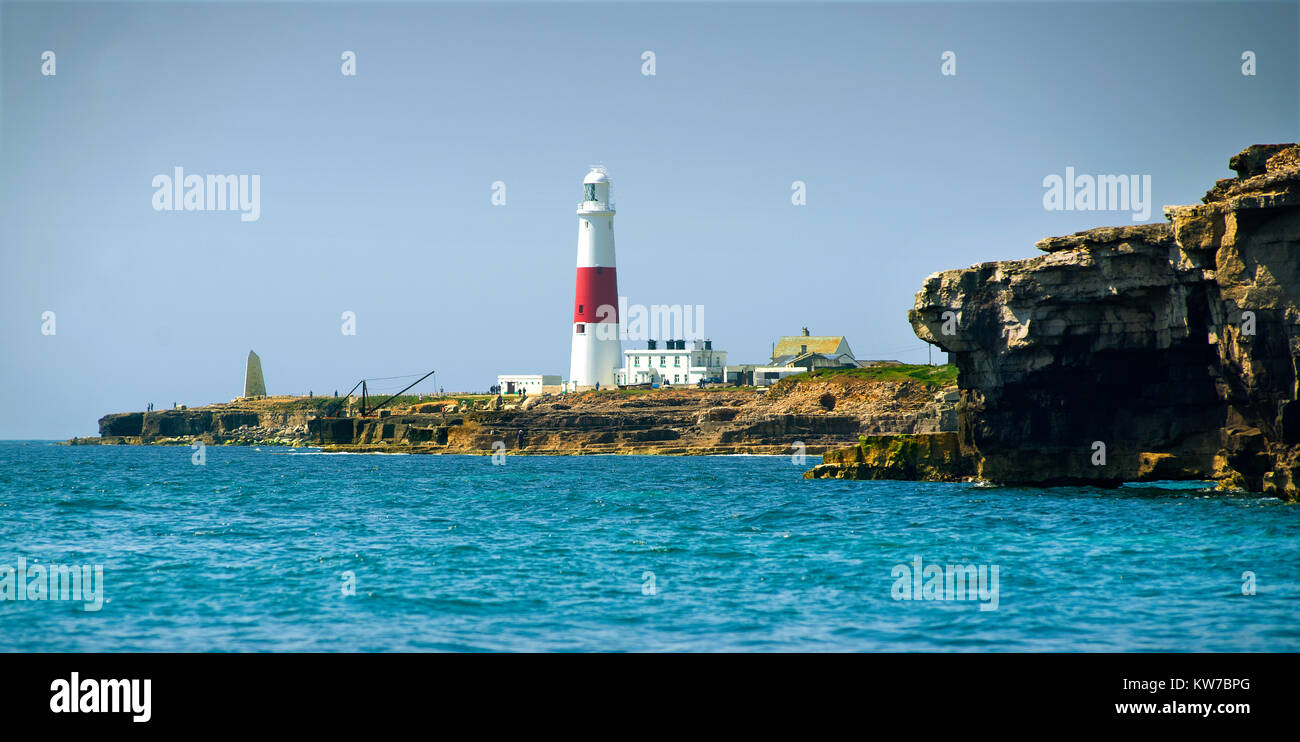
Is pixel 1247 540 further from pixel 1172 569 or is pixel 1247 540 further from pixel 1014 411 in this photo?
pixel 1014 411

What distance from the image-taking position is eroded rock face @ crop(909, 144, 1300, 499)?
3209 centimetres

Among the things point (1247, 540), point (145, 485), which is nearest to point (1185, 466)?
point (1247, 540)

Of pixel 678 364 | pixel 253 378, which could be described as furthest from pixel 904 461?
pixel 253 378

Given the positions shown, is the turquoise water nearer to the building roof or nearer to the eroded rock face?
the eroded rock face

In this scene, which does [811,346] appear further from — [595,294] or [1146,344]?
[1146,344]

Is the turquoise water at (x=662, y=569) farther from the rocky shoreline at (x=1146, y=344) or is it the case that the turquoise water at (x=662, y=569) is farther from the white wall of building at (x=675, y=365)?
the white wall of building at (x=675, y=365)

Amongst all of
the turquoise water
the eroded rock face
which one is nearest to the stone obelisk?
the turquoise water

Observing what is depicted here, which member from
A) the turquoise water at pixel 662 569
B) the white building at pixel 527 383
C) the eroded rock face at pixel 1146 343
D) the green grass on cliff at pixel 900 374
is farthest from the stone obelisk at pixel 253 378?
the eroded rock face at pixel 1146 343

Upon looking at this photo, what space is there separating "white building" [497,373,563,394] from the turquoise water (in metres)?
85.0

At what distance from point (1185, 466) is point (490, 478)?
1349 inches

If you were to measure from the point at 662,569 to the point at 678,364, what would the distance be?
337 feet

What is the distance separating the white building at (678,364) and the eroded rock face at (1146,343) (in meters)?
75.5
